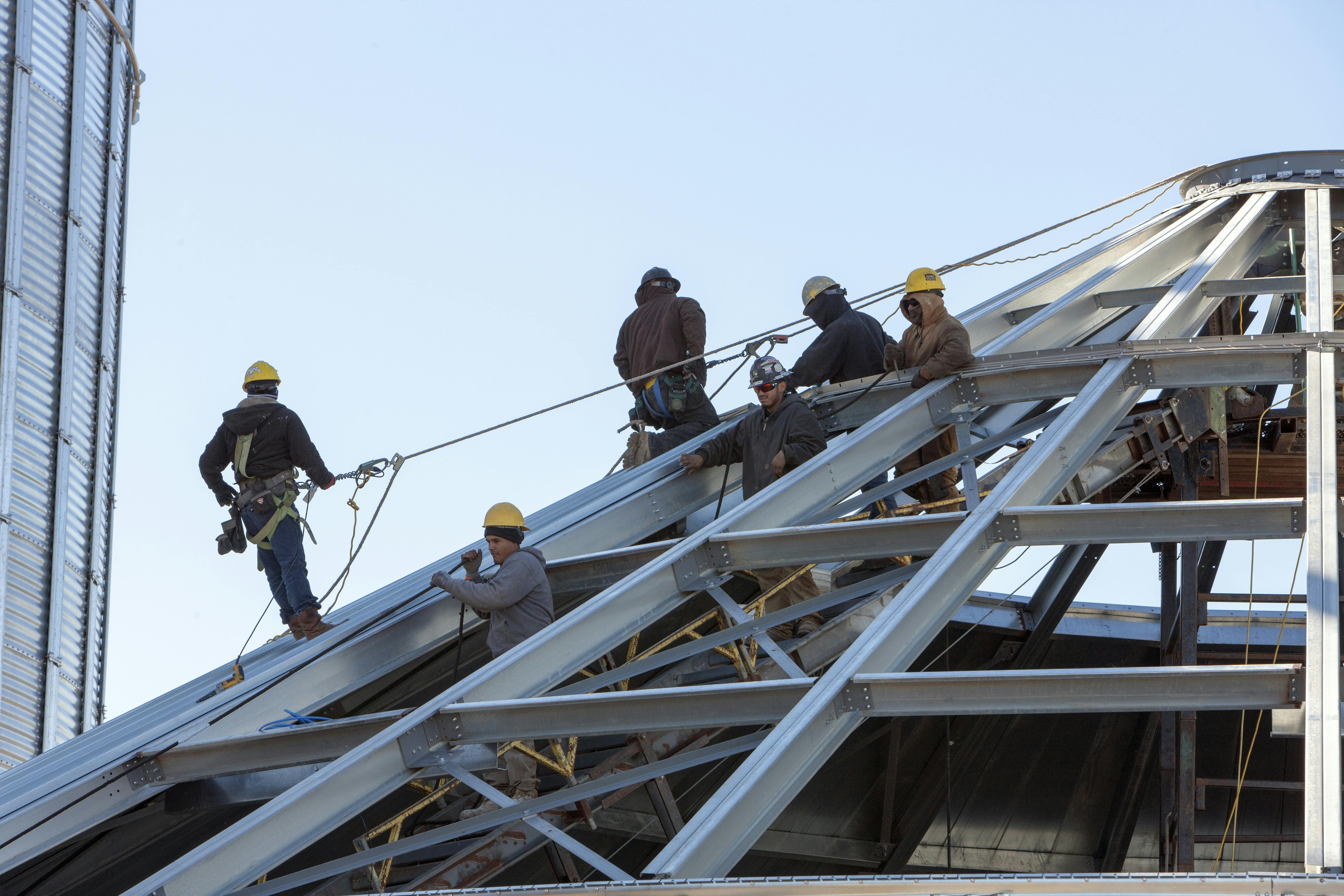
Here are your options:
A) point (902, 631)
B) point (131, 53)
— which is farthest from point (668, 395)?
point (131, 53)

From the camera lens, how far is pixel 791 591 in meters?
11.5

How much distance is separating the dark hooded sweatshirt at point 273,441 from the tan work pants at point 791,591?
3.33 metres

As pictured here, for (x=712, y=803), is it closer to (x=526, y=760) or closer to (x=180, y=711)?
(x=526, y=760)

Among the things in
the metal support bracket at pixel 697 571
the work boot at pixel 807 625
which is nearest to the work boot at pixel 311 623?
the metal support bracket at pixel 697 571

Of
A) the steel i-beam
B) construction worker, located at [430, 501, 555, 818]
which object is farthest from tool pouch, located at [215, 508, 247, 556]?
the steel i-beam

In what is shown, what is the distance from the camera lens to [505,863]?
984 centimetres

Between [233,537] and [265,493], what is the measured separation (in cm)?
55

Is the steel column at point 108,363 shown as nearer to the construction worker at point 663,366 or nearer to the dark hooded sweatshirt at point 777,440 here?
the construction worker at point 663,366

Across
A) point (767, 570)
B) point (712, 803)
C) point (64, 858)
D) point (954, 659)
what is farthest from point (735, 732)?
point (712, 803)

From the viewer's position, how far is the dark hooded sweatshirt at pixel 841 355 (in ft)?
45.0

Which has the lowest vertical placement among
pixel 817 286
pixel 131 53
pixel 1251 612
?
pixel 1251 612

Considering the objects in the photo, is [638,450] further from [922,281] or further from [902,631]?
[902,631]

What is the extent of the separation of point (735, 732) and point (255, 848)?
7.65m

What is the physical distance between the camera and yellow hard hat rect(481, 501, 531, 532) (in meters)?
9.96
